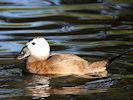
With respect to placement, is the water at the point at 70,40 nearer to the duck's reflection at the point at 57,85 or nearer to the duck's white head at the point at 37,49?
the duck's reflection at the point at 57,85

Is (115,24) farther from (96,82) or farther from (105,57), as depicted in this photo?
(96,82)

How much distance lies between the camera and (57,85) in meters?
11.0

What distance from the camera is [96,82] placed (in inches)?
438

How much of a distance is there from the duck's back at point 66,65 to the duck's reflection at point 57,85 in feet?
0.50

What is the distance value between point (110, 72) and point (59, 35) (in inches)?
115

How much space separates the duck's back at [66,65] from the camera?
11633mm

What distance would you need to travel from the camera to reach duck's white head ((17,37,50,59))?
38.9 ft

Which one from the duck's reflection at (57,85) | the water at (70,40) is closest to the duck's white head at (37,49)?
the water at (70,40)

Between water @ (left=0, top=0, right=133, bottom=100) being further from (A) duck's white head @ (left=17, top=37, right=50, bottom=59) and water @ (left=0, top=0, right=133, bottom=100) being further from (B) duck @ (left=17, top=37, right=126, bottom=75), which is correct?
(A) duck's white head @ (left=17, top=37, right=50, bottom=59)

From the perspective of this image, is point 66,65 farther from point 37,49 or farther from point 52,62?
point 37,49

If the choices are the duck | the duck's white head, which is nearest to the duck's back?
the duck

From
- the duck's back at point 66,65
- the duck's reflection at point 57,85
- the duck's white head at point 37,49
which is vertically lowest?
the duck's reflection at point 57,85

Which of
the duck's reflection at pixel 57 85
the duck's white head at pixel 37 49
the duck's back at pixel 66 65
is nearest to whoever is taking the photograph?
the duck's reflection at pixel 57 85

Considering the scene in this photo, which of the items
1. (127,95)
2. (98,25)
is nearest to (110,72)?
(127,95)
